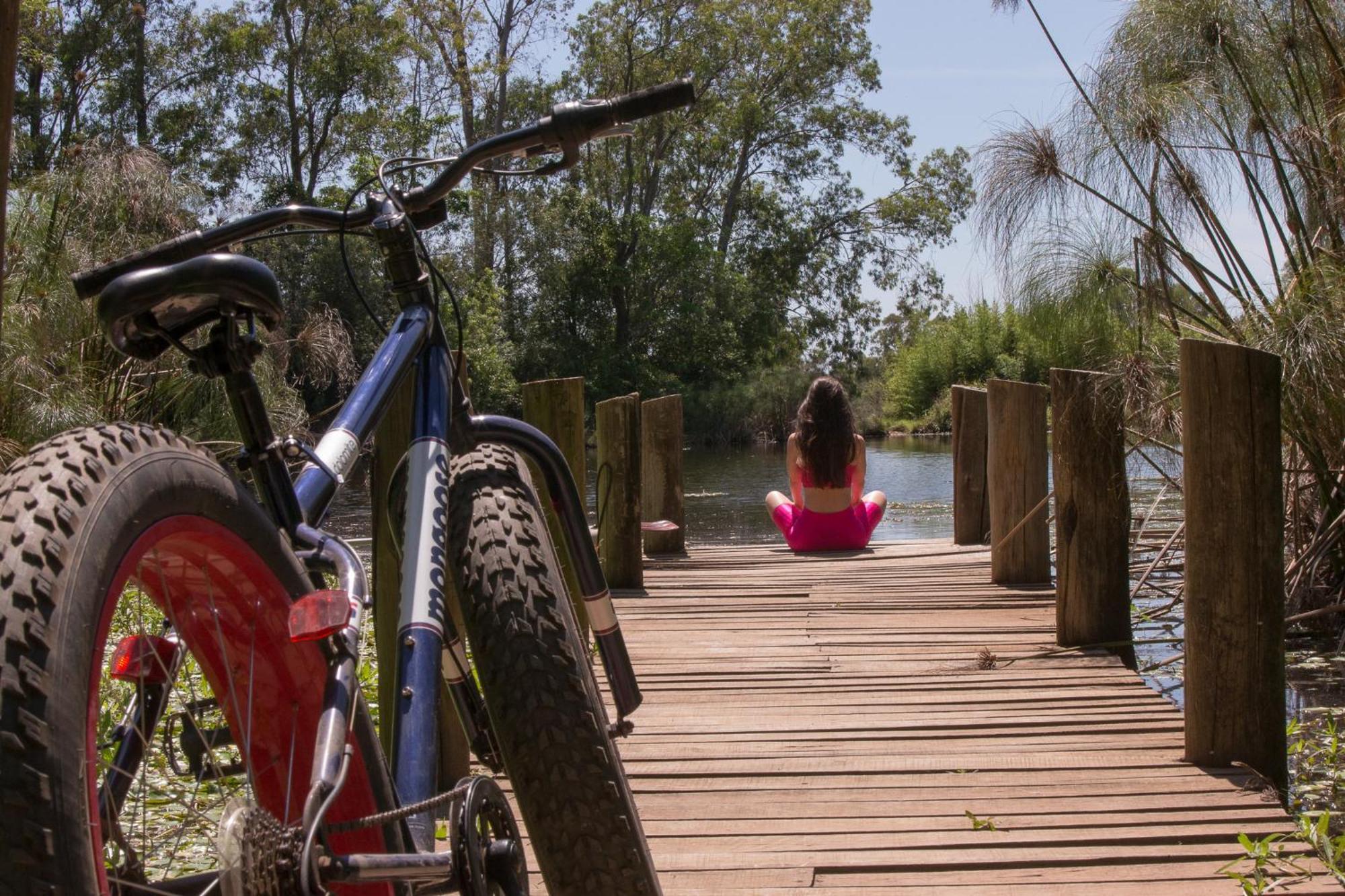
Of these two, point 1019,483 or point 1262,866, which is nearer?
point 1262,866

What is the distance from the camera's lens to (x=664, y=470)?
27.9 feet

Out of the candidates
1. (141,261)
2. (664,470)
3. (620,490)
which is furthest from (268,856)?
(664,470)

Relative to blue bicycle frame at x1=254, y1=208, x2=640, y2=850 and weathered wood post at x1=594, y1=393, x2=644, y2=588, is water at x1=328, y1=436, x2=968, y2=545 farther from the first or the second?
blue bicycle frame at x1=254, y1=208, x2=640, y2=850

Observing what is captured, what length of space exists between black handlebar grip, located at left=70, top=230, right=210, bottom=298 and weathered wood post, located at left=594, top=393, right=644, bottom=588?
14.6 feet

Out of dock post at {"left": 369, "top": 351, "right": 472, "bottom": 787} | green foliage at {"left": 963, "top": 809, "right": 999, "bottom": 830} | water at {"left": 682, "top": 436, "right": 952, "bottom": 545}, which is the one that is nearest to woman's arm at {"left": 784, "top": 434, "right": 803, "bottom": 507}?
water at {"left": 682, "top": 436, "right": 952, "bottom": 545}

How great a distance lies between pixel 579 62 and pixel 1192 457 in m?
32.1

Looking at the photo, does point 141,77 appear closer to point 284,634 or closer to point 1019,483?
point 1019,483

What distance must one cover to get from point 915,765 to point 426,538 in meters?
2.15

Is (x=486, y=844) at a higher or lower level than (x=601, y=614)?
lower

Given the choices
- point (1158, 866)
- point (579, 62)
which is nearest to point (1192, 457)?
point (1158, 866)

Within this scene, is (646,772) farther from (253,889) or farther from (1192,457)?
(253,889)

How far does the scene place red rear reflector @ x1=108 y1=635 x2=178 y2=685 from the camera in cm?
151

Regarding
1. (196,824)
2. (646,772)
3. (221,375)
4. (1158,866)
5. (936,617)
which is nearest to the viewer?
(196,824)

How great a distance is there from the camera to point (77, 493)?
1.18m
